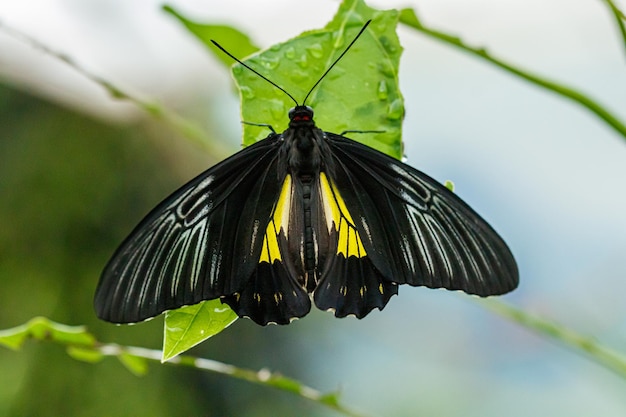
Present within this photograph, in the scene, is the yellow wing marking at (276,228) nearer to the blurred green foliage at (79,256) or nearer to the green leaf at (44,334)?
the green leaf at (44,334)

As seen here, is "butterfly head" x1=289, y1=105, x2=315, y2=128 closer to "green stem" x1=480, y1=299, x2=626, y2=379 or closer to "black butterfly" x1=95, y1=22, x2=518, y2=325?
"black butterfly" x1=95, y1=22, x2=518, y2=325

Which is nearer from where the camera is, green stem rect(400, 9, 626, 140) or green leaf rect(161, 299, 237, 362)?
green leaf rect(161, 299, 237, 362)

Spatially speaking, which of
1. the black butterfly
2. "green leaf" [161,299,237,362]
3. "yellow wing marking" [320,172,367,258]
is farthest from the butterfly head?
"green leaf" [161,299,237,362]

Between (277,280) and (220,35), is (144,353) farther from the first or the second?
(220,35)

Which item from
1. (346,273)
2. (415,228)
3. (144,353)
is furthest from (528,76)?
(144,353)

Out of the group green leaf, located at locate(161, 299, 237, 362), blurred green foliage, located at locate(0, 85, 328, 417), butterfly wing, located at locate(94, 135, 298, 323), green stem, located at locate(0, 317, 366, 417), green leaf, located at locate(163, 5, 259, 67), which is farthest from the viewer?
blurred green foliage, located at locate(0, 85, 328, 417)

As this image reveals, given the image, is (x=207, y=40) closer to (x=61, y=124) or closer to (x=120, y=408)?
(x=120, y=408)
